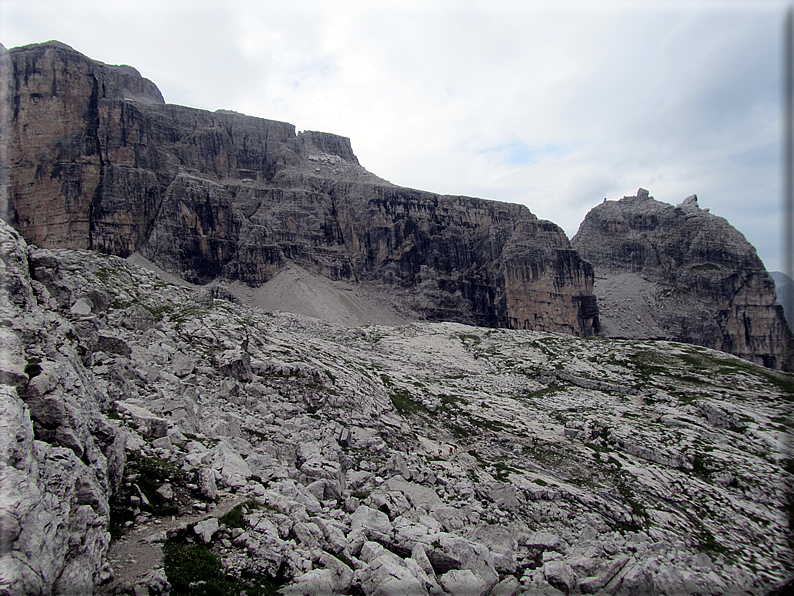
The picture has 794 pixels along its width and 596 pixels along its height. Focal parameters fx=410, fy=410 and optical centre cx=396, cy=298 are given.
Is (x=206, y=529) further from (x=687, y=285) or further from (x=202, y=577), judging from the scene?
(x=687, y=285)

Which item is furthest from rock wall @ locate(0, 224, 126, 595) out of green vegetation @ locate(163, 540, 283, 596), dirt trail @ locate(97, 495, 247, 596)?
green vegetation @ locate(163, 540, 283, 596)

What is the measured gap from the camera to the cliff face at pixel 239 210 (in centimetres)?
9281

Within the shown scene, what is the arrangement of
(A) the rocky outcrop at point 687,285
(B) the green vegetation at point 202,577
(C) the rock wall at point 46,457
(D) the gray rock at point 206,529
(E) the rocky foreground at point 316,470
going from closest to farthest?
(C) the rock wall at point 46,457 < (B) the green vegetation at point 202,577 < (E) the rocky foreground at point 316,470 < (D) the gray rock at point 206,529 < (A) the rocky outcrop at point 687,285

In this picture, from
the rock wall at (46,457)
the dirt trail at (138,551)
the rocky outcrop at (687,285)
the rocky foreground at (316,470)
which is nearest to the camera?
the rock wall at (46,457)

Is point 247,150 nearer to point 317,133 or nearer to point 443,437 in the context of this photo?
point 317,133

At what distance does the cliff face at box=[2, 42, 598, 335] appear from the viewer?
3654 inches

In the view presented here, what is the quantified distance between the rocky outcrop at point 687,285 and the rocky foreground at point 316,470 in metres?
94.8

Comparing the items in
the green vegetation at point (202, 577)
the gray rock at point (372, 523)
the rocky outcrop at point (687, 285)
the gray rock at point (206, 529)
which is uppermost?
the rocky outcrop at point (687, 285)

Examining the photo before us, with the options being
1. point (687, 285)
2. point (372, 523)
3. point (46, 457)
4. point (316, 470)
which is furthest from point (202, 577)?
point (687, 285)

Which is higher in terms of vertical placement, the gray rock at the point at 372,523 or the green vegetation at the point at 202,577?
the green vegetation at the point at 202,577

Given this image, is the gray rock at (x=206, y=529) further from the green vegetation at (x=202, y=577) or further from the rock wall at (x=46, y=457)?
the rock wall at (x=46, y=457)

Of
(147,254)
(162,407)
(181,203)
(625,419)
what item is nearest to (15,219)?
(147,254)

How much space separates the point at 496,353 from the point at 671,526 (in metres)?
43.2

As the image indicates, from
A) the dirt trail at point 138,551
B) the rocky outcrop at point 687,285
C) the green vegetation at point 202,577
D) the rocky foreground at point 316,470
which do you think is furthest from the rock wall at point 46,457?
the rocky outcrop at point 687,285
